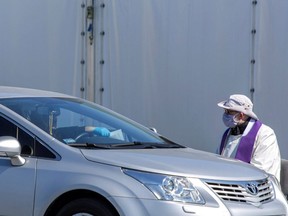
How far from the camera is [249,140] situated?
6691mm

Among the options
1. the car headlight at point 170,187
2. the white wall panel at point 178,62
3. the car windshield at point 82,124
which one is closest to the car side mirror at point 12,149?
the car windshield at point 82,124

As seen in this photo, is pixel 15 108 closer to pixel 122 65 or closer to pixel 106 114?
pixel 106 114

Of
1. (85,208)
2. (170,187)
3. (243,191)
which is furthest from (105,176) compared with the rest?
(243,191)

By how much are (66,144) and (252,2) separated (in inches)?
128

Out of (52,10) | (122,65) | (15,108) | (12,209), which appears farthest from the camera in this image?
(52,10)

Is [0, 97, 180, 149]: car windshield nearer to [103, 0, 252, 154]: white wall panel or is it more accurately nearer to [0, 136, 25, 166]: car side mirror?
[0, 136, 25, 166]: car side mirror

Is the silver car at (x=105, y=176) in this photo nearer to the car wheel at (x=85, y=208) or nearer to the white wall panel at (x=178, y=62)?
the car wheel at (x=85, y=208)

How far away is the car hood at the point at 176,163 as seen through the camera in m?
5.12

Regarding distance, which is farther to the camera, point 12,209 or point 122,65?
point 122,65

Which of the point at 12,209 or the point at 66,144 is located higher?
the point at 66,144

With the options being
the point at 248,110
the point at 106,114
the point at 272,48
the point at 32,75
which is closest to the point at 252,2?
the point at 272,48

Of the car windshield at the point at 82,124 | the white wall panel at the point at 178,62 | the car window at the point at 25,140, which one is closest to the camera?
the car window at the point at 25,140

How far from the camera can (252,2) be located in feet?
25.6

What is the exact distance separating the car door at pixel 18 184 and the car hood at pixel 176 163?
1.37 feet
